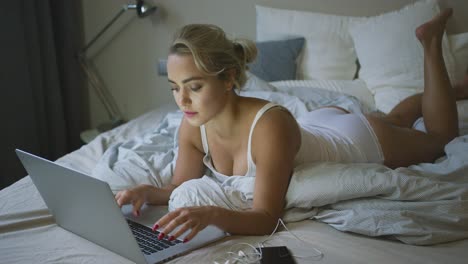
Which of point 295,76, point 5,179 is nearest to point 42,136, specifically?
point 5,179

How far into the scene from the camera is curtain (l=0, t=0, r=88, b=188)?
259cm

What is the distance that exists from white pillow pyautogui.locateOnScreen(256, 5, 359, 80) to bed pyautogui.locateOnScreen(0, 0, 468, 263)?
16cm

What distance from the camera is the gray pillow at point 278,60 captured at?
248 cm

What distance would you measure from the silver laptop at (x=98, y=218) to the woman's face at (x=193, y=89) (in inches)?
11.7

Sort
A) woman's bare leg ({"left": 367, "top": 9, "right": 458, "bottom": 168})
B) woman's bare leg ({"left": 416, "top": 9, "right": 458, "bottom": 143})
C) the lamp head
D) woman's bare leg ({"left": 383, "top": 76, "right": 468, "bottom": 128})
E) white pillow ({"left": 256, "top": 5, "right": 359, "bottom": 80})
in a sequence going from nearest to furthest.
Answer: woman's bare leg ({"left": 367, "top": 9, "right": 458, "bottom": 168}) < woman's bare leg ({"left": 416, "top": 9, "right": 458, "bottom": 143}) < woman's bare leg ({"left": 383, "top": 76, "right": 468, "bottom": 128}) < white pillow ({"left": 256, "top": 5, "right": 359, "bottom": 80}) < the lamp head

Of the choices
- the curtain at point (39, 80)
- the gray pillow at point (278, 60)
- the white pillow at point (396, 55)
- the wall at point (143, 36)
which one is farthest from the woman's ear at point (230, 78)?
the curtain at point (39, 80)

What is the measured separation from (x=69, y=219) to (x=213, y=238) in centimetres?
A: 35

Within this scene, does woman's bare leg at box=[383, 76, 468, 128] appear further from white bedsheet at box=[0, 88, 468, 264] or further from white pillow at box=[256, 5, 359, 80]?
white bedsheet at box=[0, 88, 468, 264]

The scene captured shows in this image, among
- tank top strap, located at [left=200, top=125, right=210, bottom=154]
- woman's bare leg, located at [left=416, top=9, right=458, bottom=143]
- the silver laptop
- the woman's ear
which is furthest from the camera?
woman's bare leg, located at [left=416, top=9, right=458, bottom=143]

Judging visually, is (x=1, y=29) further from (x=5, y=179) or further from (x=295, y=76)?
(x=295, y=76)

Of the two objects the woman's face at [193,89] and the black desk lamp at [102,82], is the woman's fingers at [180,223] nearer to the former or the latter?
the woman's face at [193,89]

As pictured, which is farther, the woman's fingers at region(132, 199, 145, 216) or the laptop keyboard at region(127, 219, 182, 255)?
the woman's fingers at region(132, 199, 145, 216)

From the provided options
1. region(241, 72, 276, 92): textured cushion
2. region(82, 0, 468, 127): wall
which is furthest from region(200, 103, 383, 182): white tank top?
region(82, 0, 468, 127): wall

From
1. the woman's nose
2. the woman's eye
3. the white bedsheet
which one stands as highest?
the woman's eye
